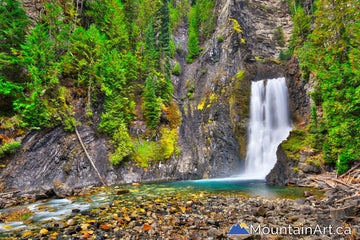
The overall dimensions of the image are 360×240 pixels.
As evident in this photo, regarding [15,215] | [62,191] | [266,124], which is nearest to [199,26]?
[266,124]

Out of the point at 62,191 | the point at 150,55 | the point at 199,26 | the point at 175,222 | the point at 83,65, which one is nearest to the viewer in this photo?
the point at 175,222

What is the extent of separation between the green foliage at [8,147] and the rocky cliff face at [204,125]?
1.77ft

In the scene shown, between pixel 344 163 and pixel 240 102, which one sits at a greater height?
pixel 240 102

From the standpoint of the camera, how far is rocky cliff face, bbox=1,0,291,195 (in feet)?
34.2

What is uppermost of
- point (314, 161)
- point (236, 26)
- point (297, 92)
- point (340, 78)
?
point (236, 26)

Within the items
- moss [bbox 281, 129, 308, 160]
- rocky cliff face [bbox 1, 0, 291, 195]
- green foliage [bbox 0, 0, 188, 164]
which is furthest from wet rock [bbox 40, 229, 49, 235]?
moss [bbox 281, 129, 308, 160]

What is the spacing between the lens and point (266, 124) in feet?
74.8

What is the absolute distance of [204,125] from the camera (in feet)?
81.3

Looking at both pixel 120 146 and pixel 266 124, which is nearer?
pixel 120 146

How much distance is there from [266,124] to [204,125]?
950 cm

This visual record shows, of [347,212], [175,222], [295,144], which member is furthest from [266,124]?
[175,222]

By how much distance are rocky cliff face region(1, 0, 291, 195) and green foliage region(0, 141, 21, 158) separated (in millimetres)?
541

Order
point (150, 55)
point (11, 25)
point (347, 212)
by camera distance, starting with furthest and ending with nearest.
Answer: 1. point (150, 55)
2. point (11, 25)
3. point (347, 212)

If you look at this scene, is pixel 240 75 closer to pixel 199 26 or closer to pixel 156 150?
pixel 156 150
